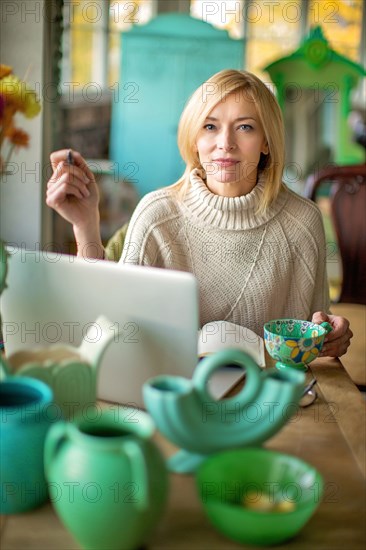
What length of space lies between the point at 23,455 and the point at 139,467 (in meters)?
0.19

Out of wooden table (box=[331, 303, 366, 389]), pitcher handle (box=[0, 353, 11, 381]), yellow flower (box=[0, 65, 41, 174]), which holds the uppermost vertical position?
yellow flower (box=[0, 65, 41, 174])

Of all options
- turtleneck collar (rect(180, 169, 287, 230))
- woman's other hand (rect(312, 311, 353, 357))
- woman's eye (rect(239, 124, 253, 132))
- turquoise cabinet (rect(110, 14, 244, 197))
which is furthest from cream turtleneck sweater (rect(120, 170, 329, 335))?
turquoise cabinet (rect(110, 14, 244, 197))

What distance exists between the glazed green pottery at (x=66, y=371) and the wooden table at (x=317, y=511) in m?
0.13

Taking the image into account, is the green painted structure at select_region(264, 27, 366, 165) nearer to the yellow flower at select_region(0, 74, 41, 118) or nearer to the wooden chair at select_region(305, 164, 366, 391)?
the wooden chair at select_region(305, 164, 366, 391)

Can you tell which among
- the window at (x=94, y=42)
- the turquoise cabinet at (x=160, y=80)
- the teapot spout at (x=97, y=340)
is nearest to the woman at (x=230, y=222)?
the teapot spout at (x=97, y=340)

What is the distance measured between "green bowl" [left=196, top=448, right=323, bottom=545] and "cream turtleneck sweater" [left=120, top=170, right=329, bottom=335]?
778mm

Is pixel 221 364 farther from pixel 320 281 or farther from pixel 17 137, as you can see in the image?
pixel 320 281

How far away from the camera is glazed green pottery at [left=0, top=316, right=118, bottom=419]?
94 cm

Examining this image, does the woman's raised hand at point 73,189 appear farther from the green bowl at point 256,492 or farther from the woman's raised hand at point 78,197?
the green bowl at point 256,492

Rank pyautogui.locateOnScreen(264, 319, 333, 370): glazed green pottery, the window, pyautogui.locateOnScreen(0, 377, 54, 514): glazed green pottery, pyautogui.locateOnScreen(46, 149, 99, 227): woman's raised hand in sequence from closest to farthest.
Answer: pyautogui.locateOnScreen(0, 377, 54, 514): glazed green pottery < pyautogui.locateOnScreen(264, 319, 333, 370): glazed green pottery < pyautogui.locateOnScreen(46, 149, 99, 227): woman's raised hand < the window

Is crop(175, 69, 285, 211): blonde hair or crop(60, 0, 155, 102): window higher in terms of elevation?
crop(60, 0, 155, 102): window

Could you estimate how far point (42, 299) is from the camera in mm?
1135

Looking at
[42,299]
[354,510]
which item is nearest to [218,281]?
[42,299]

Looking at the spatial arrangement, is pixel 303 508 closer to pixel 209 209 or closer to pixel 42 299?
pixel 42 299
